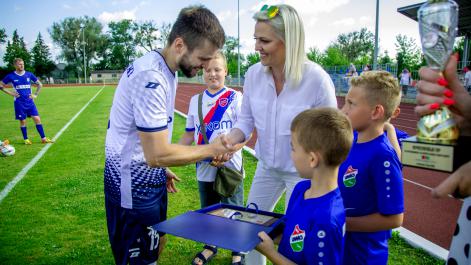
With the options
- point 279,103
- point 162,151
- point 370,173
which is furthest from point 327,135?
point 162,151

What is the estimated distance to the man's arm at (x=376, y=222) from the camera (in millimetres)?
1942

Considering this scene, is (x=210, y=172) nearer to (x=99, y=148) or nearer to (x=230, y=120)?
(x=230, y=120)

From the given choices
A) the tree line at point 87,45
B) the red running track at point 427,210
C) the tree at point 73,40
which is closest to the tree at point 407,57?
the red running track at point 427,210

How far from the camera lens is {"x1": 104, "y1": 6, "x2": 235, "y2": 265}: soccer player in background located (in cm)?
227

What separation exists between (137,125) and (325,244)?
132cm

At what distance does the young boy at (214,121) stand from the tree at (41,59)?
307ft

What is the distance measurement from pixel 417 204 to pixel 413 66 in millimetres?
21214

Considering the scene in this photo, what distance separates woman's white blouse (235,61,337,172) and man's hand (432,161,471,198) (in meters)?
1.28

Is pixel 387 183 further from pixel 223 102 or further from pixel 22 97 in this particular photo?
pixel 22 97

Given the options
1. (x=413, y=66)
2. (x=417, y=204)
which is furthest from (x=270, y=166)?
(x=413, y=66)

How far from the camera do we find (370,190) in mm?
2027

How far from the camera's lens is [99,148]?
9422 mm

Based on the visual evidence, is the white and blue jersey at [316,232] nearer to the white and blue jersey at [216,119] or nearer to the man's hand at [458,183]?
the man's hand at [458,183]

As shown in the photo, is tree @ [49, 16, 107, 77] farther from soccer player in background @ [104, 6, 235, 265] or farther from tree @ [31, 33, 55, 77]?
soccer player in background @ [104, 6, 235, 265]
